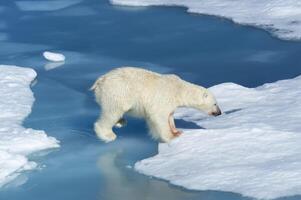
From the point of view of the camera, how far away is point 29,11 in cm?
1291

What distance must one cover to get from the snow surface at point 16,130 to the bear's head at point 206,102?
4.58ft

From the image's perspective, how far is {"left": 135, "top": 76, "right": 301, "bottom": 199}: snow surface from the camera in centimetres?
602

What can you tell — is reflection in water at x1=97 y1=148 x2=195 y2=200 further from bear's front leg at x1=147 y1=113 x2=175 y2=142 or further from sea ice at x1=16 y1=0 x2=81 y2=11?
sea ice at x1=16 y1=0 x2=81 y2=11

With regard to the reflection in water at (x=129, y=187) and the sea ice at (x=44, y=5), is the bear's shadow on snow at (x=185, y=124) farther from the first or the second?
the sea ice at (x=44, y=5)

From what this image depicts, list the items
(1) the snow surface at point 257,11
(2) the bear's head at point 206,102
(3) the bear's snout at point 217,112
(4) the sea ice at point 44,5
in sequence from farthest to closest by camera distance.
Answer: (4) the sea ice at point 44,5 → (1) the snow surface at point 257,11 → (3) the bear's snout at point 217,112 → (2) the bear's head at point 206,102

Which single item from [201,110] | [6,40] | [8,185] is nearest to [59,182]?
[8,185]

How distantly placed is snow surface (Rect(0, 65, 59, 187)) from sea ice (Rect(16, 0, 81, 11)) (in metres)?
3.50

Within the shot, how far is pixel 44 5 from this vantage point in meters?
13.3

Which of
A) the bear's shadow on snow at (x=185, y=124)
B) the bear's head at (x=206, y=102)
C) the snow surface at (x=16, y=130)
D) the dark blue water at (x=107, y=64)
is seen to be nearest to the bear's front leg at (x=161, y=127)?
the dark blue water at (x=107, y=64)

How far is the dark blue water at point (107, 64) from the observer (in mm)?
6328

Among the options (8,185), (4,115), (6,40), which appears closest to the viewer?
(8,185)

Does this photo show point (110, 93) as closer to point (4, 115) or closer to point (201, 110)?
point (201, 110)

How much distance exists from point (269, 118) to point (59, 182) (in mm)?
2235

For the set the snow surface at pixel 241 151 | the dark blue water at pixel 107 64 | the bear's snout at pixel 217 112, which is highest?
the bear's snout at pixel 217 112
